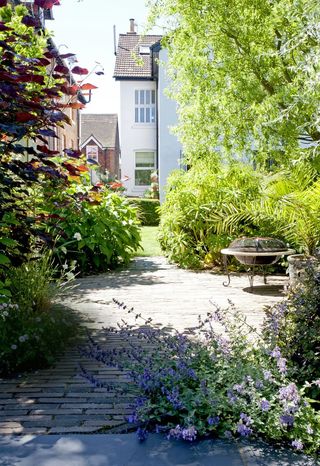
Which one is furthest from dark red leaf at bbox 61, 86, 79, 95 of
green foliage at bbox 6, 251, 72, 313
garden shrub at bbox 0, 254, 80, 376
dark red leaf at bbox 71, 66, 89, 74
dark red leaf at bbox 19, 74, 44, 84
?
garden shrub at bbox 0, 254, 80, 376

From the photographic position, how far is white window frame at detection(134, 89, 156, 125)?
2767cm

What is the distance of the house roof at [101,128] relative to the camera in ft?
156

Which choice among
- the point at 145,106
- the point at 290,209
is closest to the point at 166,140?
the point at 145,106

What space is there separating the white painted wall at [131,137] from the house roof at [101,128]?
17.6m

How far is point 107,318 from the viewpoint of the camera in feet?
21.3

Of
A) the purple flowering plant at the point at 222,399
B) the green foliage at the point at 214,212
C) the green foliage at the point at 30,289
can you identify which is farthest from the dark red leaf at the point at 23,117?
the green foliage at the point at 214,212

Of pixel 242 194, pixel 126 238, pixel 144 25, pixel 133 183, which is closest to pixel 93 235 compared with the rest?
pixel 126 238

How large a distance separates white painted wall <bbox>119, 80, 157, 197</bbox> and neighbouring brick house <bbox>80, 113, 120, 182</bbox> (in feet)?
45.4

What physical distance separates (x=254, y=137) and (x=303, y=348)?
6.34m

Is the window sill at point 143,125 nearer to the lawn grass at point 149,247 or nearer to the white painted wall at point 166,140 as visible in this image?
the white painted wall at point 166,140

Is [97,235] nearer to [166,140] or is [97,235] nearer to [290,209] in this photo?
[290,209]

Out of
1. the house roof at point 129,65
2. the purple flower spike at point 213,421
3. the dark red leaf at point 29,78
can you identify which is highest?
the house roof at point 129,65

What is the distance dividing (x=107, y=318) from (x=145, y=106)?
73.7ft

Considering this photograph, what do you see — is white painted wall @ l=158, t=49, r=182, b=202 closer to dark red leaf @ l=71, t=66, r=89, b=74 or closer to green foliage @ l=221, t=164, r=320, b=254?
green foliage @ l=221, t=164, r=320, b=254
